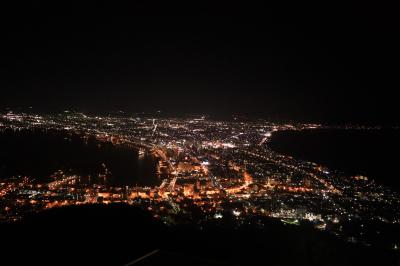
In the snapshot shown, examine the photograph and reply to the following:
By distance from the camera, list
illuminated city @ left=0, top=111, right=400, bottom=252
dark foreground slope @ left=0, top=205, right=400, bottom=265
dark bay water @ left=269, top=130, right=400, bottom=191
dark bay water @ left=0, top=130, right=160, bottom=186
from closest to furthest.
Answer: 1. dark foreground slope @ left=0, top=205, right=400, bottom=265
2. illuminated city @ left=0, top=111, right=400, bottom=252
3. dark bay water @ left=0, top=130, right=160, bottom=186
4. dark bay water @ left=269, top=130, right=400, bottom=191

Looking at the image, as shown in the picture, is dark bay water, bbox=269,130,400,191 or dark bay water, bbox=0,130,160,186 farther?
dark bay water, bbox=269,130,400,191

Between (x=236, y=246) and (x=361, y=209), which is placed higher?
(x=236, y=246)

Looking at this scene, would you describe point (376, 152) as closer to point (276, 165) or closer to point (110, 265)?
point (276, 165)

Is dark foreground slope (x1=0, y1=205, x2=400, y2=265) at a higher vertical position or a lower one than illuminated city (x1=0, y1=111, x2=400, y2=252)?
higher

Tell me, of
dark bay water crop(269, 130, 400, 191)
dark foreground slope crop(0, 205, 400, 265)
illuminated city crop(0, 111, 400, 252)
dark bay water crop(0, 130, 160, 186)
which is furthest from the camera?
dark bay water crop(269, 130, 400, 191)

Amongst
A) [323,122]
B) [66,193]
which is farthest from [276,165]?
[323,122]

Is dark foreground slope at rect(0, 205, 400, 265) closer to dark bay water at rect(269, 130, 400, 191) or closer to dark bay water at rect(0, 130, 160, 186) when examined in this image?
dark bay water at rect(0, 130, 160, 186)

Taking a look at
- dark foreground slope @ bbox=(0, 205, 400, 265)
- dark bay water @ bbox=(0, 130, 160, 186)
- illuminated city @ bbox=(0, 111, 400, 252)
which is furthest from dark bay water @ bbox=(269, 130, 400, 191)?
dark foreground slope @ bbox=(0, 205, 400, 265)
